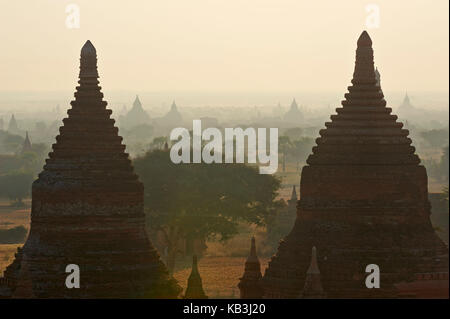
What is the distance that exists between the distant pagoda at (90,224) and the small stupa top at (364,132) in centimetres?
437

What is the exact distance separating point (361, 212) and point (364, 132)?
2.09m

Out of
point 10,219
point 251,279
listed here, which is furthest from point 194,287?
point 10,219

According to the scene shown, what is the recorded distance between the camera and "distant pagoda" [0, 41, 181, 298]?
149 feet

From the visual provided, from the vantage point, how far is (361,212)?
152 feet

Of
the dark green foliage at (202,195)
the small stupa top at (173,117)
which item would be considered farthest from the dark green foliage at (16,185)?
the small stupa top at (173,117)

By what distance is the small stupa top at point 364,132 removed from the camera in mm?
46938

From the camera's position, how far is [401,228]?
151ft

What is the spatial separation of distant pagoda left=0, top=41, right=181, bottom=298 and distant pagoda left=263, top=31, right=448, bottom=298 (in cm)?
306

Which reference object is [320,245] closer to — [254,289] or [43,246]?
[254,289]

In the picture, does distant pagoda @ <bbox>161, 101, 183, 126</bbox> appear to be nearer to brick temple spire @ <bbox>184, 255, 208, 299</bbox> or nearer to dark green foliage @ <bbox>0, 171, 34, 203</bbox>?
dark green foliage @ <bbox>0, 171, 34, 203</bbox>

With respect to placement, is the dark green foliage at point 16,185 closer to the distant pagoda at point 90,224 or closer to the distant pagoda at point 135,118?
the distant pagoda at point 90,224

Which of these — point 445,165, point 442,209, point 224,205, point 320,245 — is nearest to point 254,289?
point 320,245

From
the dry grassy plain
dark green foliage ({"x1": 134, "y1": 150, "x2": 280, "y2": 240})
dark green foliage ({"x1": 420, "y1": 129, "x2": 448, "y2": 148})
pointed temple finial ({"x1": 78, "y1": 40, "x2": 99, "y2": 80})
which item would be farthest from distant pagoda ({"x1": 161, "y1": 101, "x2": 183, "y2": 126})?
pointed temple finial ({"x1": 78, "y1": 40, "x2": 99, "y2": 80})
